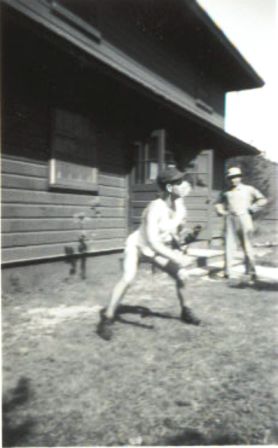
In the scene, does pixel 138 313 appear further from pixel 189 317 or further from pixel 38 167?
pixel 38 167

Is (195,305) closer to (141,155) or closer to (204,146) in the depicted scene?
(141,155)

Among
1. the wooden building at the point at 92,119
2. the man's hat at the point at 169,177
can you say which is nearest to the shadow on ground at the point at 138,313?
the man's hat at the point at 169,177

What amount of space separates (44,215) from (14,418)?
410 centimetres

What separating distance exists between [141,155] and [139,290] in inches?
130

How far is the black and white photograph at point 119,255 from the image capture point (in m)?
2.63

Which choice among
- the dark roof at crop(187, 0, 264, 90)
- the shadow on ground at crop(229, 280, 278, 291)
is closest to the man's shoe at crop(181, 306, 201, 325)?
the shadow on ground at crop(229, 280, 278, 291)

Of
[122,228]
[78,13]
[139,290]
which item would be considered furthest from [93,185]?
[78,13]

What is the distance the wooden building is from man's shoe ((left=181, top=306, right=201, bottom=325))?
2.54m

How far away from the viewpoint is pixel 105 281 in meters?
6.88

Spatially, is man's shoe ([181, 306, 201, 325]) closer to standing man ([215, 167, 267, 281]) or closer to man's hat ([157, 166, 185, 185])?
man's hat ([157, 166, 185, 185])

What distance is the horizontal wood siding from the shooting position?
5.74 m

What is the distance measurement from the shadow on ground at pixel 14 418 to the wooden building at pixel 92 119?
119 inches

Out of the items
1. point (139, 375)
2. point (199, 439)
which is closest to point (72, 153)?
point (139, 375)

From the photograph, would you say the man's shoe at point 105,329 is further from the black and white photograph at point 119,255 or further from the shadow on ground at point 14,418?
the shadow on ground at point 14,418
